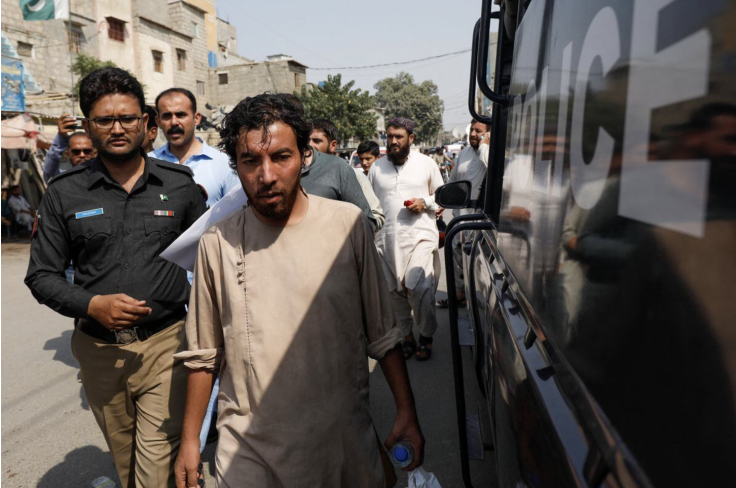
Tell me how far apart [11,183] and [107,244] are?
12.7 metres

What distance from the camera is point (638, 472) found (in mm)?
689

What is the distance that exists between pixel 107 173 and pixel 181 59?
3304 cm

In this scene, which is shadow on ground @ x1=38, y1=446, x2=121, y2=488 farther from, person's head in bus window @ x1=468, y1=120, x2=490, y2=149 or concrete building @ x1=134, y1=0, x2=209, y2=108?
concrete building @ x1=134, y1=0, x2=209, y2=108

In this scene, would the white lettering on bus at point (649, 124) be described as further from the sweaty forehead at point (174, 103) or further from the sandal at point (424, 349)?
the sandal at point (424, 349)

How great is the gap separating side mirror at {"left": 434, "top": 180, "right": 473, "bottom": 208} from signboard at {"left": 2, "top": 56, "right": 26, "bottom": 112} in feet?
39.9

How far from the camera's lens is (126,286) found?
230 centimetres

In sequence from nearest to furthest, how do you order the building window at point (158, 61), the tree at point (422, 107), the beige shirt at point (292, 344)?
the beige shirt at point (292, 344)
the building window at point (158, 61)
the tree at point (422, 107)

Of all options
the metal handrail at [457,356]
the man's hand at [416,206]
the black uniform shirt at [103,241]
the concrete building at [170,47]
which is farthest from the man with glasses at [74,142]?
the concrete building at [170,47]

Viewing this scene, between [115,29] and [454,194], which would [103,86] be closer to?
[454,194]

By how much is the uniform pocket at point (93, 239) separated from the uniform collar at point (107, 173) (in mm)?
167

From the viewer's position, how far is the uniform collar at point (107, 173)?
2318mm

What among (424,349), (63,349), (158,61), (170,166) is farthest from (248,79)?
(170,166)

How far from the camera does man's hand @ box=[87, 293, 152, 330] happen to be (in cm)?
205

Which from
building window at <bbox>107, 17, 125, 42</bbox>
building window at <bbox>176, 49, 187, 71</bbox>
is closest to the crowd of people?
building window at <bbox>107, 17, 125, 42</bbox>
